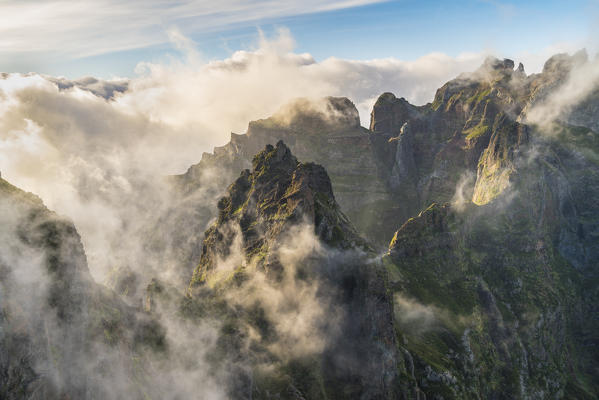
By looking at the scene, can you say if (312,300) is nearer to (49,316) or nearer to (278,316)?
(278,316)

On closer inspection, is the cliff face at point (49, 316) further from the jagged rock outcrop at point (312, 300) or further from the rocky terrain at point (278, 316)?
the jagged rock outcrop at point (312, 300)

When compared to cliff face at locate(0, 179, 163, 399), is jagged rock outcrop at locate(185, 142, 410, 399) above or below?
below

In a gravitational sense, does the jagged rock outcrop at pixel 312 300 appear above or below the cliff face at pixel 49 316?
below

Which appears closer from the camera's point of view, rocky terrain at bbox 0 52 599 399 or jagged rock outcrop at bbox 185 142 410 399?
rocky terrain at bbox 0 52 599 399

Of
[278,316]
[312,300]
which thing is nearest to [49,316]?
[312,300]

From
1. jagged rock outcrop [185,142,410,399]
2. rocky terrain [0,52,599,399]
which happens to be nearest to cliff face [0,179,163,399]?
rocky terrain [0,52,599,399]

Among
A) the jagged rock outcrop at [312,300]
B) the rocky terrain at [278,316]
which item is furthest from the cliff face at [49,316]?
the jagged rock outcrop at [312,300]

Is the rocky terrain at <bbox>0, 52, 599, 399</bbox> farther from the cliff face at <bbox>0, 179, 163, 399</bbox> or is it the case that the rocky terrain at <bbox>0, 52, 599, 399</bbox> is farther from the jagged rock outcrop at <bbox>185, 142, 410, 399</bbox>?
the jagged rock outcrop at <bbox>185, 142, 410, 399</bbox>

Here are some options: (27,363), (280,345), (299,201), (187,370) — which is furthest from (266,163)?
(27,363)

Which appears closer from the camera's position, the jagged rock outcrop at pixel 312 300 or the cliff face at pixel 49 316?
the cliff face at pixel 49 316

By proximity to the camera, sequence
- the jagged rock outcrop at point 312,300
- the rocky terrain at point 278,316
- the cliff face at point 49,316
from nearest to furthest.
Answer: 1. the cliff face at point 49,316
2. the rocky terrain at point 278,316
3. the jagged rock outcrop at point 312,300

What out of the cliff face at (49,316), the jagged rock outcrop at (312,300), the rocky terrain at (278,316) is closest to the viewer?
the cliff face at (49,316)
